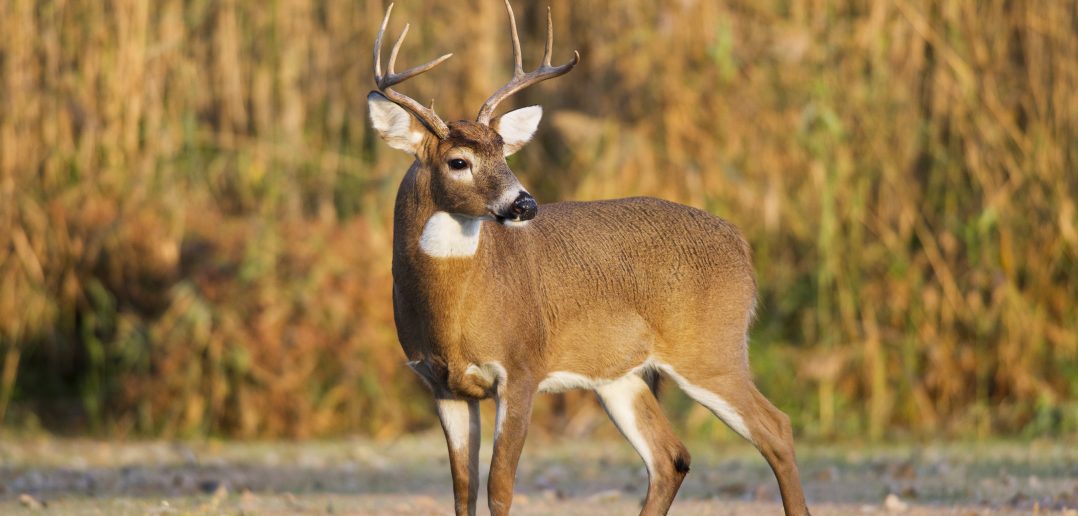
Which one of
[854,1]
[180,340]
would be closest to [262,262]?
[180,340]

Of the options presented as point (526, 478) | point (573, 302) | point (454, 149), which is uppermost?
point (454, 149)

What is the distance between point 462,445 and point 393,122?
4.15 feet

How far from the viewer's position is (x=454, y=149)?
6102mm

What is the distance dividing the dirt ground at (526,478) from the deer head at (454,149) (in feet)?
5.93

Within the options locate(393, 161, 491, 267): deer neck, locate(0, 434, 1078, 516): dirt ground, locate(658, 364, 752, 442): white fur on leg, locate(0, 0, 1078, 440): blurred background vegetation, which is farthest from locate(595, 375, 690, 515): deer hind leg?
locate(0, 0, 1078, 440): blurred background vegetation

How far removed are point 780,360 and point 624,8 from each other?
2949mm

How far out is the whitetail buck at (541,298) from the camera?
6.05 metres

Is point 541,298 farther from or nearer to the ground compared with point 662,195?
farther from the ground

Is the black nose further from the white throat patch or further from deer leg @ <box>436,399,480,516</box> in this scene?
deer leg @ <box>436,399,480,516</box>

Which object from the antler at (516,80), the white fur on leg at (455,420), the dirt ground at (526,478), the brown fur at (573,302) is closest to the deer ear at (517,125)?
the antler at (516,80)

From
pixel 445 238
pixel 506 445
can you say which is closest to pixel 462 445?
pixel 506 445

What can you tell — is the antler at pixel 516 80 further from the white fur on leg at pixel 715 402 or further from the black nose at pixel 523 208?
the white fur on leg at pixel 715 402

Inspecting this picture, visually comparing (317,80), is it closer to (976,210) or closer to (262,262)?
(262,262)

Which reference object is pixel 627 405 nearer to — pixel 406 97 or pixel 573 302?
pixel 573 302
